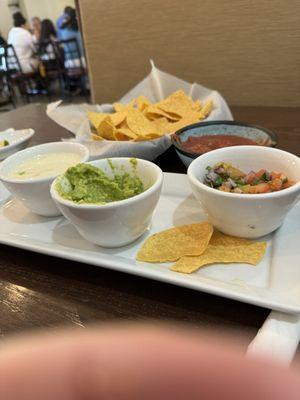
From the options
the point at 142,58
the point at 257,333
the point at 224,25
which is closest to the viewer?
the point at 257,333

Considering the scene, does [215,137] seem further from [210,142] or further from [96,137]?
[96,137]

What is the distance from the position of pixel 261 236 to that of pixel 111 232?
35 cm

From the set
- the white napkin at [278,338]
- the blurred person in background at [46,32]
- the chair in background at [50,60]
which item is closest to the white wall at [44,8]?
the blurred person in background at [46,32]

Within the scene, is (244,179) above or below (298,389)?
below

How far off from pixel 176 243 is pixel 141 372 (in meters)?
0.63

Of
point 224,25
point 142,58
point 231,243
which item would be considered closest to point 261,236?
point 231,243

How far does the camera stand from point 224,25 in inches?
80.3

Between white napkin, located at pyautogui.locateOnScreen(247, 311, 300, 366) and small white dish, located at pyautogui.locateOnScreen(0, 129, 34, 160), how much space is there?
1.16 metres

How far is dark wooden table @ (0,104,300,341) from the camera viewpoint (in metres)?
0.66

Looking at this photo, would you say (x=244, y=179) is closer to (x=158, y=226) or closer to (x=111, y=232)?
(x=158, y=226)

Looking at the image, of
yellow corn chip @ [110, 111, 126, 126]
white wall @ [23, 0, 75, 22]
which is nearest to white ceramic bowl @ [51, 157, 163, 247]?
yellow corn chip @ [110, 111, 126, 126]

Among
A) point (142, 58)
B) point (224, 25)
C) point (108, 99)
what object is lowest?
point (108, 99)

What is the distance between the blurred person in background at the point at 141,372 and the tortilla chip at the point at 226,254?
0.51m

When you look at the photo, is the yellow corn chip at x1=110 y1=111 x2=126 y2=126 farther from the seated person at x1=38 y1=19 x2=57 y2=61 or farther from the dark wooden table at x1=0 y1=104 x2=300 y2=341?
the seated person at x1=38 y1=19 x2=57 y2=61
